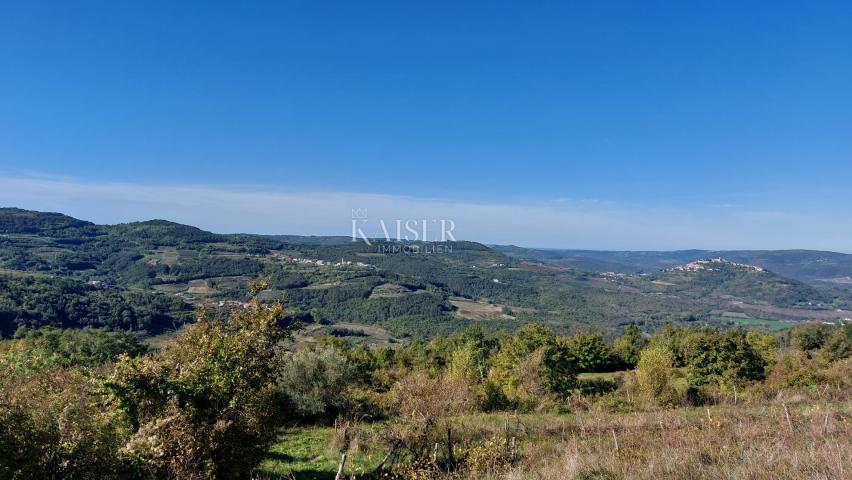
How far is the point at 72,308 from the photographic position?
104m

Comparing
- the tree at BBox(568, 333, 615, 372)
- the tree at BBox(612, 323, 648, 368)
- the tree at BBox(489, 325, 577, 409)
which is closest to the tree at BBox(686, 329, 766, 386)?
the tree at BBox(489, 325, 577, 409)

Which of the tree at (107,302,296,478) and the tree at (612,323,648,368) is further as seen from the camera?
the tree at (612,323,648,368)

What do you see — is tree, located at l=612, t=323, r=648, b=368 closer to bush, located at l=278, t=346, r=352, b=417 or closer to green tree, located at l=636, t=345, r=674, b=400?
green tree, located at l=636, t=345, r=674, b=400

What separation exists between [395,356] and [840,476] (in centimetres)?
5302

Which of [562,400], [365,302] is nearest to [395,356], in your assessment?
[562,400]

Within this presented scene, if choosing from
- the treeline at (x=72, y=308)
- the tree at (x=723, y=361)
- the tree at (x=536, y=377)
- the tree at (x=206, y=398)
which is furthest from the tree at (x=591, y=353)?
the treeline at (x=72, y=308)

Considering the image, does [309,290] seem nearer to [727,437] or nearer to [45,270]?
[45,270]

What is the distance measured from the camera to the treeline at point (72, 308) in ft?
302

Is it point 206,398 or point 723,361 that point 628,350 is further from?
point 206,398

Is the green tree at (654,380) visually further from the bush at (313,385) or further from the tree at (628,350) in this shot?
the tree at (628,350)

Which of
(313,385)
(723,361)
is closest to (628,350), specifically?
(723,361)

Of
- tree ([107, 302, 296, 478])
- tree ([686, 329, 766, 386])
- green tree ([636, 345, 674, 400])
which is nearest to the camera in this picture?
tree ([107, 302, 296, 478])

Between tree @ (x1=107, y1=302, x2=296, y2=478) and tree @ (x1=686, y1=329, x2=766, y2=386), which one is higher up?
tree @ (x1=107, y1=302, x2=296, y2=478)

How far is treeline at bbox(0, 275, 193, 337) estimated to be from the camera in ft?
302
